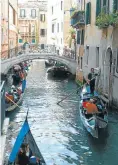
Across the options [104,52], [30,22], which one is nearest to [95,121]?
[104,52]

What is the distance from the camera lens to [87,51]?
65.6 feet

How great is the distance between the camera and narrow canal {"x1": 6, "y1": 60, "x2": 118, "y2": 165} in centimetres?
903

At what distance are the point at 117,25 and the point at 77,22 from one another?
8.20 m

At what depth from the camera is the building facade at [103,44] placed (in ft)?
45.2

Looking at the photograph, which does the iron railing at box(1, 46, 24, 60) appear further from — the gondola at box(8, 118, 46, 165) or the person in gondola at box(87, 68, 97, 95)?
the gondola at box(8, 118, 46, 165)

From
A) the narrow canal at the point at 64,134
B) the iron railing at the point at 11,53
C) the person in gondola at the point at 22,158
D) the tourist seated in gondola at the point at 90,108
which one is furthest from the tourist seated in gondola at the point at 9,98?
the iron railing at the point at 11,53

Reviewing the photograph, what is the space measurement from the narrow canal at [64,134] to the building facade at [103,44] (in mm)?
1335

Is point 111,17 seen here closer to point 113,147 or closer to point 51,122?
point 51,122

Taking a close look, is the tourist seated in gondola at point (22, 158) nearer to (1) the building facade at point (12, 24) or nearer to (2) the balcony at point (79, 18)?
(2) the balcony at point (79, 18)

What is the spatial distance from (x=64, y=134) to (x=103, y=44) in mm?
5950

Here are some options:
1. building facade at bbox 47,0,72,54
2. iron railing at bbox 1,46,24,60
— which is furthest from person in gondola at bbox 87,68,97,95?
building facade at bbox 47,0,72,54

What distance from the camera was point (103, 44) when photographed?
15875 mm

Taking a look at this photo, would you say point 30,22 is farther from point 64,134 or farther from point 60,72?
point 64,134

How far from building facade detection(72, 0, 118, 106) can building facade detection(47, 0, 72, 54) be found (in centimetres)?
1036
